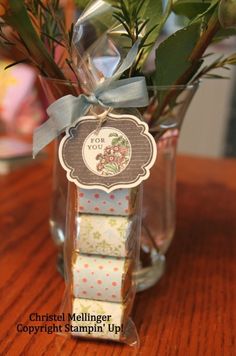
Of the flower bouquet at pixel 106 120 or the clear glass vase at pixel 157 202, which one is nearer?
the flower bouquet at pixel 106 120

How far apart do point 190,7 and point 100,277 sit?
286 mm

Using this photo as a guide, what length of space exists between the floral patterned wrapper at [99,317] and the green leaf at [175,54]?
23 cm

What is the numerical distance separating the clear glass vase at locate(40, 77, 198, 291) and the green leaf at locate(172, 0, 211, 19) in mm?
80

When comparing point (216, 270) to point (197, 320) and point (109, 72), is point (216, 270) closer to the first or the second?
point (197, 320)

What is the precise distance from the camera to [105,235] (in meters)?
0.42

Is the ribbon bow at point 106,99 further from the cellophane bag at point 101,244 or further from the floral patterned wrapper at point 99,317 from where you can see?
the floral patterned wrapper at point 99,317

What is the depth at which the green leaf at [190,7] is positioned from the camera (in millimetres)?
447

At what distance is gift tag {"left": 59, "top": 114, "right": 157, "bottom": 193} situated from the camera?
0.41 m

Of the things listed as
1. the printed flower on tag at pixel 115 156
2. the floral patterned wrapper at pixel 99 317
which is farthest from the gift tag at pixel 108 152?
the floral patterned wrapper at pixel 99 317

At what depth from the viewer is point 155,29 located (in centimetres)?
44

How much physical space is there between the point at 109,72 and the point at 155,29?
64mm

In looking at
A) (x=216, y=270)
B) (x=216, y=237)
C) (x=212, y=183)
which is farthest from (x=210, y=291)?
(x=212, y=183)

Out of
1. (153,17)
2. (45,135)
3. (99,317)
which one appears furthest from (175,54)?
(99,317)

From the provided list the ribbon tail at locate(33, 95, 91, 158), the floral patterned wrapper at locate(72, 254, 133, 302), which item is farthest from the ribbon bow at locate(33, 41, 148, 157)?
the floral patterned wrapper at locate(72, 254, 133, 302)
